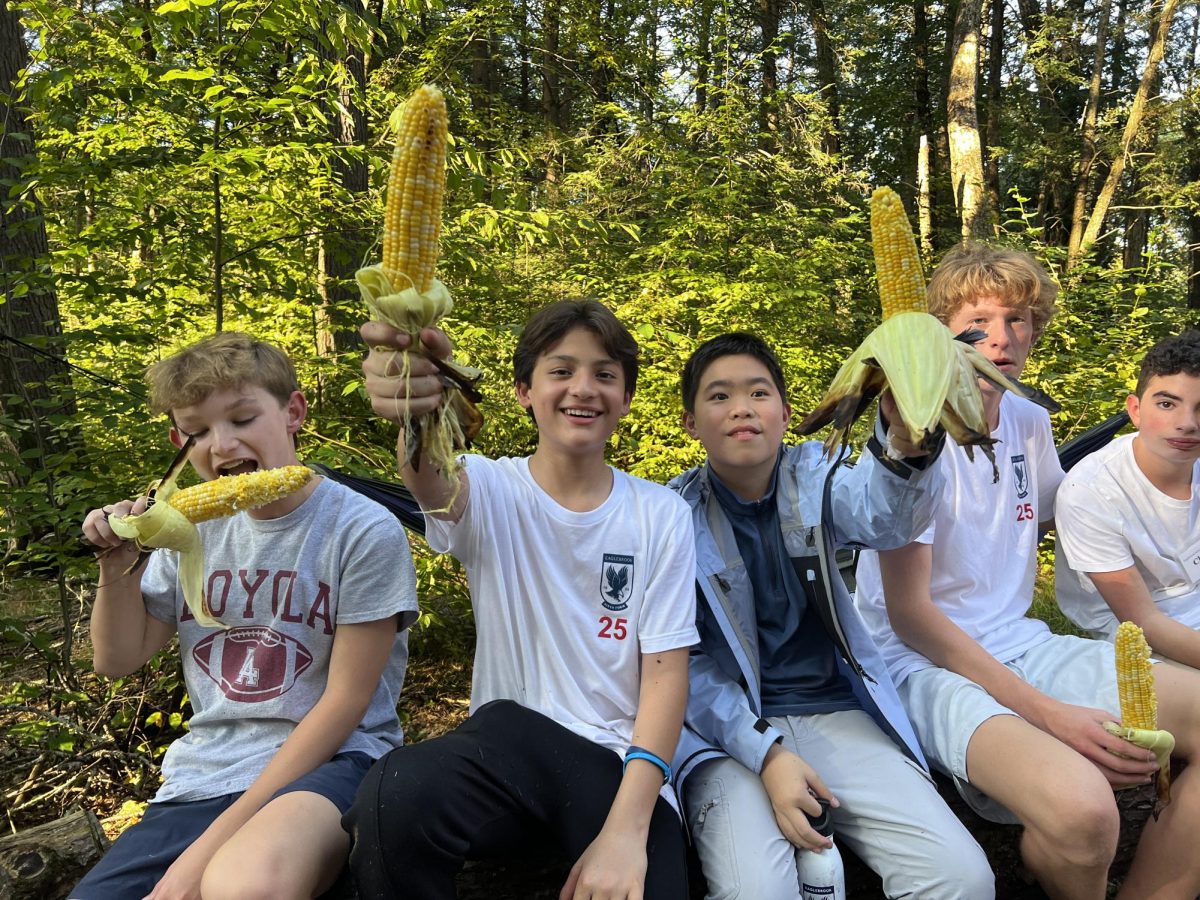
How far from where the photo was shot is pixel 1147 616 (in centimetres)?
256

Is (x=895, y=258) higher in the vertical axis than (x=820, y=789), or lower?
higher

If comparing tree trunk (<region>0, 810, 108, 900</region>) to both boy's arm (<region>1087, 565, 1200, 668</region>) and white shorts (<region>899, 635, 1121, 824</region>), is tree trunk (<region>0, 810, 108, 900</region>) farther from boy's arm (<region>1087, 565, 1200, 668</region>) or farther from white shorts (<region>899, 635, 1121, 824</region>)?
boy's arm (<region>1087, 565, 1200, 668</region>)

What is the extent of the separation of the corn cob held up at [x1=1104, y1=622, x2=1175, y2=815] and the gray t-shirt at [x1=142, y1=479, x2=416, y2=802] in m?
1.83

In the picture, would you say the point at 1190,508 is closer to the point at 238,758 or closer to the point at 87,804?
the point at 238,758

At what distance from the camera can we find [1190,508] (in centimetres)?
270

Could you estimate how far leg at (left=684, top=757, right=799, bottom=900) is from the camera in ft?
5.96

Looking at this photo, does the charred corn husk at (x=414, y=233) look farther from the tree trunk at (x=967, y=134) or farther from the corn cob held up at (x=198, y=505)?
the tree trunk at (x=967, y=134)

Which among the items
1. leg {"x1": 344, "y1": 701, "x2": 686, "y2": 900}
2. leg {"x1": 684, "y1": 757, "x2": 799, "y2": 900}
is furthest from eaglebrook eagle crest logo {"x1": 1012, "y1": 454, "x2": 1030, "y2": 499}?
leg {"x1": 344, "y1": 701, "x2": 686, "y2": 900}

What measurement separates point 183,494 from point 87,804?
2572 mm

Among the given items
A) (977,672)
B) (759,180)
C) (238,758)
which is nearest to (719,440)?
(977,672)

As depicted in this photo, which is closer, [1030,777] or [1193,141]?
[1030,777]

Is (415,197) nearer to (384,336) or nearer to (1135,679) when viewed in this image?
(384,336)

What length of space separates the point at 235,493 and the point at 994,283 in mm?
2404

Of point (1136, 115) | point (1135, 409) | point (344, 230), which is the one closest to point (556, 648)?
point (1135, 409)
